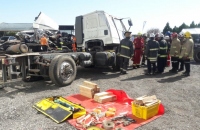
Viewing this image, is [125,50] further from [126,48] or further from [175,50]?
[175,50]

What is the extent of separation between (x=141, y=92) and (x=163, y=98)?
2.31 ft

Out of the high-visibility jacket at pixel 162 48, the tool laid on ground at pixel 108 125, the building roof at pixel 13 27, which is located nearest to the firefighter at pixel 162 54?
the high-visibility jacket at pixel 162 48

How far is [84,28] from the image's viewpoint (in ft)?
28.0

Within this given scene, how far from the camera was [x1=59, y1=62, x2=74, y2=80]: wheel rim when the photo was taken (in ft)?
19.0

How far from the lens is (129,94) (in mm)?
5395

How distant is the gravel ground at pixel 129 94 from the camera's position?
3.51 m

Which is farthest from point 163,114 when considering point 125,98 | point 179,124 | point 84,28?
point 84,28

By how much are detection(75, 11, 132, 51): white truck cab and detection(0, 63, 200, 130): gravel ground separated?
1.45 m

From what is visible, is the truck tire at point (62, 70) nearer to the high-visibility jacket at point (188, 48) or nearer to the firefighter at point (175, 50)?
the high-visibility jacket at point (188, 48)

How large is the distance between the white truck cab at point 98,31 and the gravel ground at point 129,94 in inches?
57.2

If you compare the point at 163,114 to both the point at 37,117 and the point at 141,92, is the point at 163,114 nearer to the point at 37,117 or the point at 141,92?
the point at 141,92

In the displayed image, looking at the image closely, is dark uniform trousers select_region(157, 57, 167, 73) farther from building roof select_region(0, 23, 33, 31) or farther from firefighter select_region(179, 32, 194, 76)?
building roof select_region(0, 23, 33, 31)

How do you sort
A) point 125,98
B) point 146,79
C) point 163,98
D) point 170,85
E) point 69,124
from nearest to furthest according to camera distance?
point 69,124 < point 125,98 < point 163,98 < point 170,85 < point 146,79

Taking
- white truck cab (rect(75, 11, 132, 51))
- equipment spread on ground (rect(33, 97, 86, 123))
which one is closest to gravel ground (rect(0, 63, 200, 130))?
equipment spread on ground (rect(33, 97, 86, 123))
